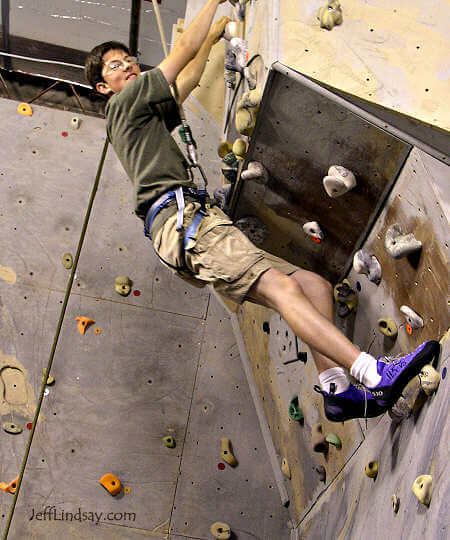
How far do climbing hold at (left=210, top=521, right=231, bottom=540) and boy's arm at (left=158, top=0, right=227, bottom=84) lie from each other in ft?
7.00

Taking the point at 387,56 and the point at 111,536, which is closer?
the point at 387,56

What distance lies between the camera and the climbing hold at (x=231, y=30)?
280 centimetres

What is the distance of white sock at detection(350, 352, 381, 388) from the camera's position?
2.01 m

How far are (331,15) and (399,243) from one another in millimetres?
817

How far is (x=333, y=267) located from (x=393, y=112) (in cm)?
83

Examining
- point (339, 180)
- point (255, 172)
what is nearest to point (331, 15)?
point (339, 180)

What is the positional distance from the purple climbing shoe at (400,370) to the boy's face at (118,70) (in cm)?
166

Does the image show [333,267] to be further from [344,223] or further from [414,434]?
[414,434]

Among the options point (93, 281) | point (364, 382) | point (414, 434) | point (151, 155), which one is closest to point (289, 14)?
point (151, 155)

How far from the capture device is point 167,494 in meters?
3.29

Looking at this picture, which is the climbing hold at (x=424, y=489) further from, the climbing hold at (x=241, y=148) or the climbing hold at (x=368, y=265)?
the climbing hold at (x=241, y=148)

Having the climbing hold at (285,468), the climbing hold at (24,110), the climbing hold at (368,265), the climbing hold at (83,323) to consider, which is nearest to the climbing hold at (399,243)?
the climbing hold at (368,265)

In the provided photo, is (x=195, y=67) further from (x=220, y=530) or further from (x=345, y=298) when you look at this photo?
(x=220, y=530)

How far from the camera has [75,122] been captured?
385 cm
